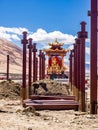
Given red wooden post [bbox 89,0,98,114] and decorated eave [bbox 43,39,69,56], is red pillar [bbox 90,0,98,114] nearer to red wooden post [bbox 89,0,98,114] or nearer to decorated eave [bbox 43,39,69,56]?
red wooden post [bbox 89,0,98,114]

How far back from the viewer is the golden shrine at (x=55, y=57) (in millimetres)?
69875

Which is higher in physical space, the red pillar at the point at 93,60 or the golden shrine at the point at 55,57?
the golden shrine at the point at 55,57

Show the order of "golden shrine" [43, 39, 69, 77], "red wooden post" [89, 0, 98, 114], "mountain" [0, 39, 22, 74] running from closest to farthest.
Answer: "red wooden post" [89, 0, 98, 114] < "golden shrine" [43, 39, 69, 77] < "mountain" [0, 39, 22, 74]

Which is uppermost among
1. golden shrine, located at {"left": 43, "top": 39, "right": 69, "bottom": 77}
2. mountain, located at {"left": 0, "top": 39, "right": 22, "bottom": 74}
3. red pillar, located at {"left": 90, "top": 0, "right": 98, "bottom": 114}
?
mountain, located at {"left": 0, "top": 39, "right": 22, "bottom": 74}

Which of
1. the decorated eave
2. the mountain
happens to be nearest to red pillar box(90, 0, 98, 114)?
the decorated eave

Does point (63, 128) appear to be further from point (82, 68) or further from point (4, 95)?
point (4, 95)

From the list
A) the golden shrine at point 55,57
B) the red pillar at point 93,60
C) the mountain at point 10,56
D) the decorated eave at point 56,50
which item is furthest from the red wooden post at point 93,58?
the mountain at point 10,56

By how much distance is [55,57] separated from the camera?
73438mm

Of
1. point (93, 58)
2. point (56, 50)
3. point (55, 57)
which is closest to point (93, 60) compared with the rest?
point (93, 58)

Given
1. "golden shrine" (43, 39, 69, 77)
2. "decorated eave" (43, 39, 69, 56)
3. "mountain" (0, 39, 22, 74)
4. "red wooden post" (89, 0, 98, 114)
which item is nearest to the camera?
"red wooden post" (89, 0, 98, 114)

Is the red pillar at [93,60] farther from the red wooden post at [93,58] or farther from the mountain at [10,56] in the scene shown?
the mountain at [10,56]

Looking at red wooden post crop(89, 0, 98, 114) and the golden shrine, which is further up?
the golden shrine

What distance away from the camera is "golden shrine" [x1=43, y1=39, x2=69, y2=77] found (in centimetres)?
6988

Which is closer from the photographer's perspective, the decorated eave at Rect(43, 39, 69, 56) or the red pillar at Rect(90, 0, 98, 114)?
the red pillar at Rect(90, 0, 98, 114)
